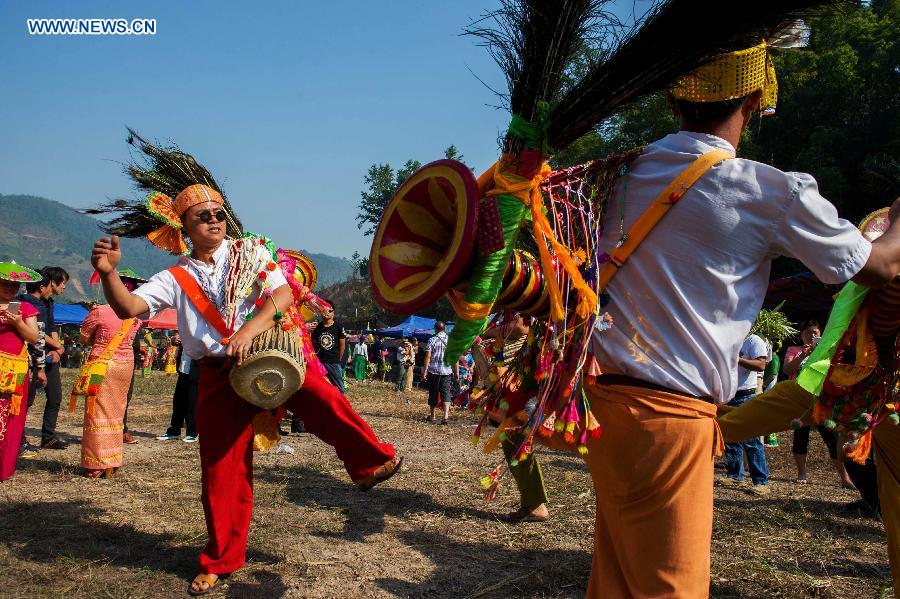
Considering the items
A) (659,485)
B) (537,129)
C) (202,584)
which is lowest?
(202,584)

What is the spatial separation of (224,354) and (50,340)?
4997 mm

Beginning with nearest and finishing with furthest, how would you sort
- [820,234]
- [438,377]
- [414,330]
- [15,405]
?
[820,234] < [15,405] < [438,377] < [414,330]

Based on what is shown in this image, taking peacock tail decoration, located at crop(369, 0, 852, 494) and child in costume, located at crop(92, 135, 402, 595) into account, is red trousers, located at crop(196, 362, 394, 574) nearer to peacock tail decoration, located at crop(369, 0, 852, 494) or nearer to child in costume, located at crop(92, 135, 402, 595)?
child in costume, located at crop(92, 135, 402, 595)

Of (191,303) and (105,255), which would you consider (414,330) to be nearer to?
(191,303)

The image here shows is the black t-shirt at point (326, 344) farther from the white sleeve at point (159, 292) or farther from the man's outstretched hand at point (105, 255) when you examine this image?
the man's outstretched hand at point (105, 255)

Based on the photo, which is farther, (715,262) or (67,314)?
(67,314)

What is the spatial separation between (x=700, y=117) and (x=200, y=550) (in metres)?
4.02

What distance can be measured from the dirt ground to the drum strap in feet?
4.83

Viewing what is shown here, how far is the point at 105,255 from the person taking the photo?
3.51 m

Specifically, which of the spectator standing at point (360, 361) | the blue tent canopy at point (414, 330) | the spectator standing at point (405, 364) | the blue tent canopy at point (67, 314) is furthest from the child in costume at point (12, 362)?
the blue tent canopy at point (67, 314)

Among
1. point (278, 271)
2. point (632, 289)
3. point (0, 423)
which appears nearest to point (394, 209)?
point (632, 289)

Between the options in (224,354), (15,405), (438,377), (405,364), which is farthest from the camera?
(405,364)

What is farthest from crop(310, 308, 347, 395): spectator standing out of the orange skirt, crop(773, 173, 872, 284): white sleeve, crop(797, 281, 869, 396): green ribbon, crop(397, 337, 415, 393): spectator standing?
crop(397, 337, 415, 393): spectator standing

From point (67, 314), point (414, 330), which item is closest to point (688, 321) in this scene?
point (414, 330)
